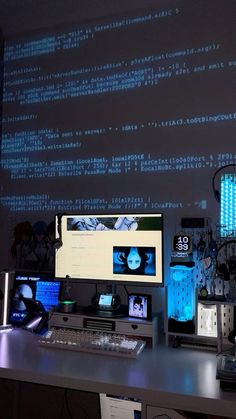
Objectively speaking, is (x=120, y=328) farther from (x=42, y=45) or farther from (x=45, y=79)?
(x=42, y=45)

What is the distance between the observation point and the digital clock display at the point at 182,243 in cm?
176

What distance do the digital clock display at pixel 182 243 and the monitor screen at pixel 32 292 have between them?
2.45 feet

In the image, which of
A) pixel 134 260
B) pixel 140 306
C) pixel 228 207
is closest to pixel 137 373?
pixel 140 306

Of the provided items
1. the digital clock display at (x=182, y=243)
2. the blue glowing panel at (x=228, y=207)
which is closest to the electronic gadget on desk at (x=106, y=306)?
the digital clock display at (x=182, y=243)

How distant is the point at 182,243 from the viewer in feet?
5.82

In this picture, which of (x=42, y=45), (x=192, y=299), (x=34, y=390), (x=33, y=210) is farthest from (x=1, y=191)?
(x=192, y=299)

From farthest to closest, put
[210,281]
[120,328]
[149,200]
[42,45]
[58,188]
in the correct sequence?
[42,45] → [58,188] → [149,200] → [210,281] → [120,328]

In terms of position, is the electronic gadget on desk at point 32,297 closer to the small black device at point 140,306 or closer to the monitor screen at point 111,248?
the monitor screen at point 111,248

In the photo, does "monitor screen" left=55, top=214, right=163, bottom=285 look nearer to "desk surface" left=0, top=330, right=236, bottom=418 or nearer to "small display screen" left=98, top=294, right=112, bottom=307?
"small display screen" left=98, top=294, right=112, bottom=307

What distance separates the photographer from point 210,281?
189 centimetres

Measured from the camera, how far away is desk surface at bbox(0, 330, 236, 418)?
114 centimetres

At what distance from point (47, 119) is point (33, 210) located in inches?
24.5

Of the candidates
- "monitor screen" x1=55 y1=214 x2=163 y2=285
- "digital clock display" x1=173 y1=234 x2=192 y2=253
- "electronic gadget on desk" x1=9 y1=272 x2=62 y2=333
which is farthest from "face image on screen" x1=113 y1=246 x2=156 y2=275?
"electronic gadget on desk" x1=9 y1=272 x2=62 y2=333

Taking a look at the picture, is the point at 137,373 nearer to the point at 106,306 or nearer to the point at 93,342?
the point at 93,342
